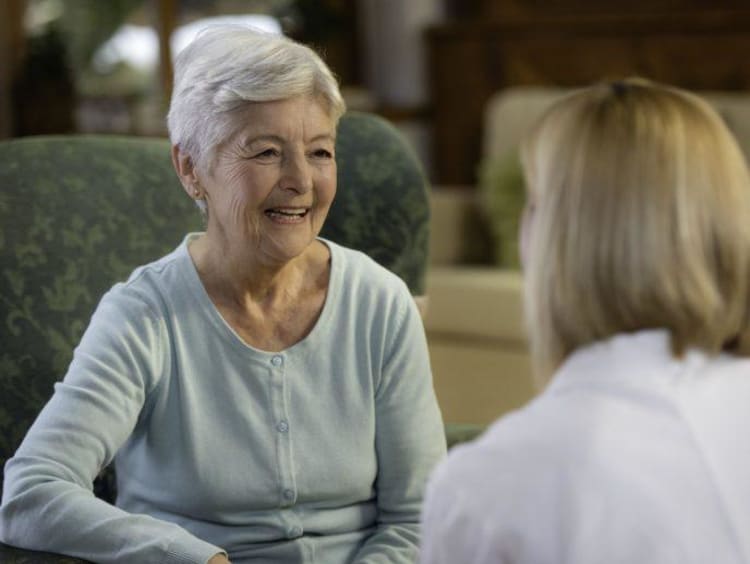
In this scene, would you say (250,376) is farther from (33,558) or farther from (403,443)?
(33,558)

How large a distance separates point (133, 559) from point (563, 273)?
2.16 feet

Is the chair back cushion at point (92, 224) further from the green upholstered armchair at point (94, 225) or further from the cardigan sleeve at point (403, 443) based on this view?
the cardigan sleeve at point (403, 443)

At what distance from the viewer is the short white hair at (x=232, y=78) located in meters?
1.50

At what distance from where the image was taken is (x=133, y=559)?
1.47 m

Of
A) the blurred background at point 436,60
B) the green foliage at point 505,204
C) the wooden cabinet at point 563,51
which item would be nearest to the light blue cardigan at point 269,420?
the green foliage at point 505,204

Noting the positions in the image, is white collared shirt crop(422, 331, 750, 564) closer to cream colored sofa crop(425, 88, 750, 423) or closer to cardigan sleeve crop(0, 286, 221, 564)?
cardigan sleeve crop(0, 286, 221, 564)

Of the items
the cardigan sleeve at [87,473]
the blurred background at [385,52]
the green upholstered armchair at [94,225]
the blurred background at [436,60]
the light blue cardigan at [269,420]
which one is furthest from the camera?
the blurred background at [385,52]

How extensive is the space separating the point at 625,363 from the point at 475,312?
2.78 metres

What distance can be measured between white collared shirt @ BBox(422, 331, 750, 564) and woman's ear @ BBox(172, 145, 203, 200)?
658mm

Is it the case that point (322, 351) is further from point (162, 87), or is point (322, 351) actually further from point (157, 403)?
point (162, 87)

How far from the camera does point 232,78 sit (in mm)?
1495

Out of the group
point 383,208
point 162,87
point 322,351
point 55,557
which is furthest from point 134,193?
point 162,87

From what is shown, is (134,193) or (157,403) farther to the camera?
(134,193)

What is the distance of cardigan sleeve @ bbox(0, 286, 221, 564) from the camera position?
1475mm
